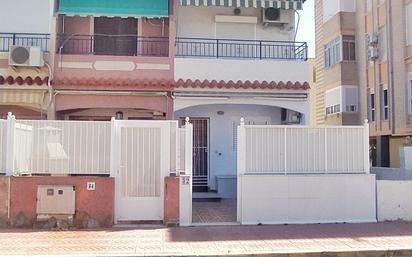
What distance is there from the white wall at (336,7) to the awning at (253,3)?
13.0 metres

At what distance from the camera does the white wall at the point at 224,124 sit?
1866 centimetres

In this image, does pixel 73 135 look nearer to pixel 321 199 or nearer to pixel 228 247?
pixel 228 247

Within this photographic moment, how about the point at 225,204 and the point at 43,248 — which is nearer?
the point at 43,248

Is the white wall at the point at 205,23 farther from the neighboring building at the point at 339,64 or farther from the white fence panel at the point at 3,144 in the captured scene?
the neighboring building at the point at 339,64

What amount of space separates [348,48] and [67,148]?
72.5 ft

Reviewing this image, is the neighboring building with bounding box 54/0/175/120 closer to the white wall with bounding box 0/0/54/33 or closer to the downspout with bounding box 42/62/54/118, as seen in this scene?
the downspout with bounding box 42/62/54/118

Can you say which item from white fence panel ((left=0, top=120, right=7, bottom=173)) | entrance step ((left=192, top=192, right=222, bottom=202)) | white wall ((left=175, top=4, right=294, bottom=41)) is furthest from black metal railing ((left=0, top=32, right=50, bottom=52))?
entrance step ((left=192, top=192, right=222, bottom=202))

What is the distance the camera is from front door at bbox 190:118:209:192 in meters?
18.4

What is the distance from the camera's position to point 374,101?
92.3 ft

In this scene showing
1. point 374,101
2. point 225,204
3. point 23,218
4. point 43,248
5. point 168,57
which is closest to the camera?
point 43,248

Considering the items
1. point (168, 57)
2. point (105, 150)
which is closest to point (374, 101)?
point (168, 57)

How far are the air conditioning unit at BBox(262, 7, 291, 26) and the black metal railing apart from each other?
8.20m

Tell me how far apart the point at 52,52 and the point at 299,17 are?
9512 millimetres

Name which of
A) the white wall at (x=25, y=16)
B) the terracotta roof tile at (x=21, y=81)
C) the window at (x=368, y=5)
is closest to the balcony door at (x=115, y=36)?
the white wall at (x=25, y=16)
